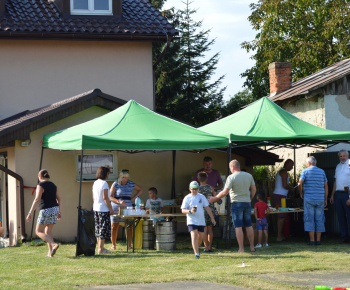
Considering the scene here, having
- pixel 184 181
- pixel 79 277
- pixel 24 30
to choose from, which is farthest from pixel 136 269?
pixel 24 30

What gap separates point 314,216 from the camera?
14938 mm

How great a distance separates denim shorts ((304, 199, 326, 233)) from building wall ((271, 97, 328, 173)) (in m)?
5.95

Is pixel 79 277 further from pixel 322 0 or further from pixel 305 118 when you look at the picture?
pixel 322 0

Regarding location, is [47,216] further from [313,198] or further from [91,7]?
[91,7]

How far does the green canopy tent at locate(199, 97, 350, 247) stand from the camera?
587 inches

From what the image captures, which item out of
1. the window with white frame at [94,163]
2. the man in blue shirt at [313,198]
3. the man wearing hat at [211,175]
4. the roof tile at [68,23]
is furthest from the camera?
the roof tile at [68,23]

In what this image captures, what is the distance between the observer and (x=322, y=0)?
32844 millimetres

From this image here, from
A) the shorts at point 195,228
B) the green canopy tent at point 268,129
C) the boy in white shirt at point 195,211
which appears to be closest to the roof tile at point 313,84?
the green canopy tent at point 268,129

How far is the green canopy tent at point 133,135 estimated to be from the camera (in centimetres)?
1395

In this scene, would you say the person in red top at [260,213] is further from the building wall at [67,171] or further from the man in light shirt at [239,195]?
the building wall at [67,171]

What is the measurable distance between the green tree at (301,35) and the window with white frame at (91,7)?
12.4m

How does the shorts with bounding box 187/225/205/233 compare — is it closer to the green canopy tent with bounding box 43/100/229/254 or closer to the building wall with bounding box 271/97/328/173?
the green canopy tent with bounding box 43/100/229/254

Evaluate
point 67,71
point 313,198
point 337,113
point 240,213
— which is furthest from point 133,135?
point 337,113

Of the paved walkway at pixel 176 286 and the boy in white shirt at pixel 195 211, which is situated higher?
the boy in white shirt at pixel 195 211
